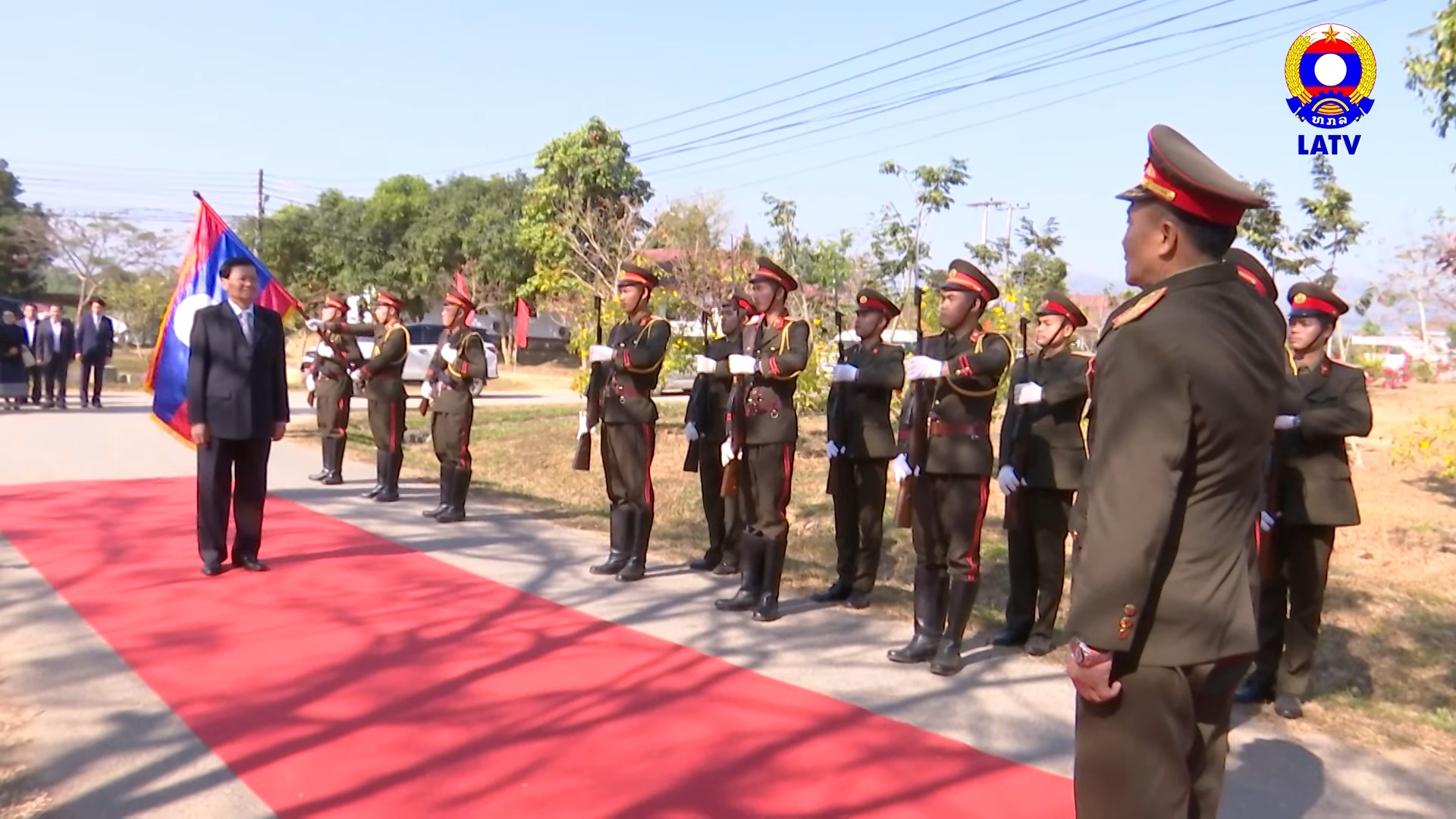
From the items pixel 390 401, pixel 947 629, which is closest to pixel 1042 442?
pixel 947 629

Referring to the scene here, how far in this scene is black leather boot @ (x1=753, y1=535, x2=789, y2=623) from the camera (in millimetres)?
6363

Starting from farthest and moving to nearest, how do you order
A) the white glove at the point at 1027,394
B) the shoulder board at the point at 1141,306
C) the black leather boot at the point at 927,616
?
A: the white glove at the point at 1027,394, the black leather boot at the point at 927,616, the shoulder board at the point at 1141,306

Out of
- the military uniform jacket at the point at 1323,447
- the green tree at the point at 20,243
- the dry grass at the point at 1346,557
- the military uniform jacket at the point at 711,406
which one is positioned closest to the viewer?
the military uniform jacket at the point at 1323,447

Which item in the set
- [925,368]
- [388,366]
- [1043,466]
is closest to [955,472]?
[925,368]

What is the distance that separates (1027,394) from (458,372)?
4.87 m

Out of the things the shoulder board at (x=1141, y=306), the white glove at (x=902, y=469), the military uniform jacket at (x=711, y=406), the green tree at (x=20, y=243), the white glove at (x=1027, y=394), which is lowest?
the white glove at (x=902, y=469)

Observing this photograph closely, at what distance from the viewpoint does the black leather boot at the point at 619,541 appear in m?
7.39

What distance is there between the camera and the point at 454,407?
30.3 feet

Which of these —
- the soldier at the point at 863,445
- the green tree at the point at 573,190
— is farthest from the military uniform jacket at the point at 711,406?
the green tree at the point at 573,190

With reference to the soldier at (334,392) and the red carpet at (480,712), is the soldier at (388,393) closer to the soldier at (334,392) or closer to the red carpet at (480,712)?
the soldier at (334,392)

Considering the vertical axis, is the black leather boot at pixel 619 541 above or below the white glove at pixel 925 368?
below

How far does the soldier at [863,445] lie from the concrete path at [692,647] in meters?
0.32

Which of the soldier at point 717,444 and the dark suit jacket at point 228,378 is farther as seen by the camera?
the soldier at point 717,444

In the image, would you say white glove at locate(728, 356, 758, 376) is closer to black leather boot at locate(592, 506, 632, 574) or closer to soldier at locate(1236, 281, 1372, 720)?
black leather boot at locate(592, 506, 632, 574)
